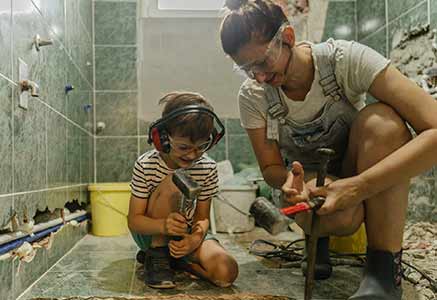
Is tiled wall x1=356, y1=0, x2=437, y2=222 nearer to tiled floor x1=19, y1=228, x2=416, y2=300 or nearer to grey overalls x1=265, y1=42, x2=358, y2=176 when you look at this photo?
tiled floor x1=19, y1=228, x2=416, y2=300

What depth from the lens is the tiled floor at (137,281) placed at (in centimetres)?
136

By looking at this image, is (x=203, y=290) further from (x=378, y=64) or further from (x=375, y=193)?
(x=378, y=64)

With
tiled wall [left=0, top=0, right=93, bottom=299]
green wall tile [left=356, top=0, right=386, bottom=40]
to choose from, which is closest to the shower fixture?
tiled wall [left=0, top=0, right=93, bottom=299]

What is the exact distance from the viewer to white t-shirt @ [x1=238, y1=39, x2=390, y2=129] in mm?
1259

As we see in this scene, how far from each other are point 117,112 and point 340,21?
1.77 metres

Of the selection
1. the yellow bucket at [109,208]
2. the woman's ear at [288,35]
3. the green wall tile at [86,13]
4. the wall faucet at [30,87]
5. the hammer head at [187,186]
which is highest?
the green wall tile at [86,13]

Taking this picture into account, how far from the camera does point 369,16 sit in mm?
3076

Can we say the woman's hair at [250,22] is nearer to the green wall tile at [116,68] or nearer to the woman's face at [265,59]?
the woman's face at [265,59]

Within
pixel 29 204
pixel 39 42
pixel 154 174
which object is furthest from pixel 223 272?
pixel 39 42

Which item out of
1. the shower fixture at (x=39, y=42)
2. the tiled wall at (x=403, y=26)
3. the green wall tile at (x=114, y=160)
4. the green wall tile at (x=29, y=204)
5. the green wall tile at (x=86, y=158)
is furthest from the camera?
the green wall tile at (x=114, y=160)

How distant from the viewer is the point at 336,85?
1354mm

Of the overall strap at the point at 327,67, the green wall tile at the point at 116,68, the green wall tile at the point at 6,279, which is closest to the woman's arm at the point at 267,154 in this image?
the overall strap at the point at 327,67

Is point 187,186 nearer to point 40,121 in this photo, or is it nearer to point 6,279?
point 6,279

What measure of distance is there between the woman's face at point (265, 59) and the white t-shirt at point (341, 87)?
0.12m
